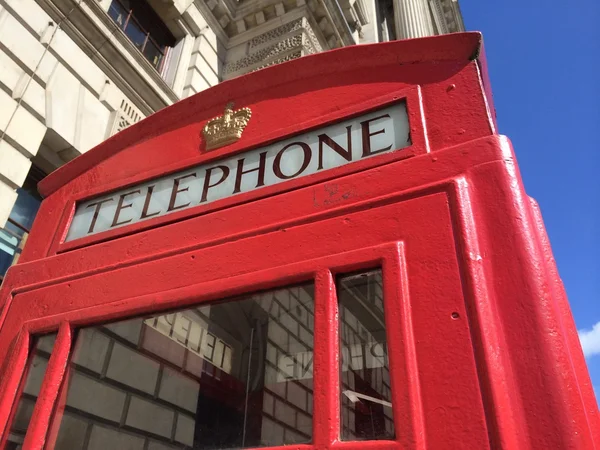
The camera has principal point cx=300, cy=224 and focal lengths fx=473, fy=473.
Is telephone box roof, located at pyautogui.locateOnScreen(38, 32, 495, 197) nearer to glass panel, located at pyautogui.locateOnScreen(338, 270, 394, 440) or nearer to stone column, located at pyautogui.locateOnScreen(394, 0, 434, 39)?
glass panel, located at pyautogui.locateOnScreen(338, 270, 394, 440)

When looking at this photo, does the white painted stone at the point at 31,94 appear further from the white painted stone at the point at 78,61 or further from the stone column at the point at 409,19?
the stone column at the point at 409,19

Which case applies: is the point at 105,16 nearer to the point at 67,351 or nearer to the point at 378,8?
the point at 67,351

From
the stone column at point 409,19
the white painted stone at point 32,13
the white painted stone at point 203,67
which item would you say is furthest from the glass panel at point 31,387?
the stone column at point 409,19

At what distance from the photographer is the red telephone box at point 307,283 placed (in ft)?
3.59

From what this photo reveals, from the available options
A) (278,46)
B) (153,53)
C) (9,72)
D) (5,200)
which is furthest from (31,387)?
(278,46)

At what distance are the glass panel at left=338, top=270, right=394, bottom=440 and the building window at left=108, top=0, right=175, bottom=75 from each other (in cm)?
557

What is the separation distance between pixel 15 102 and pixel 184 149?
304cm

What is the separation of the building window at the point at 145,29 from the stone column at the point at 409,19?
23.0ft

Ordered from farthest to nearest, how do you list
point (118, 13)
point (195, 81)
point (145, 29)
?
point (195, 81) < point (145, 29) < point (118, 13)

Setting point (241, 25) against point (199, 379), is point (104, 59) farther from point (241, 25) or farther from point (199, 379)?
point (199, 379)

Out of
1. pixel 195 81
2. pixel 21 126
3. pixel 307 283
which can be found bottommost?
pixel 307 283

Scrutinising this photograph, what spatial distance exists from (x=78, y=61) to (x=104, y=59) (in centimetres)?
36

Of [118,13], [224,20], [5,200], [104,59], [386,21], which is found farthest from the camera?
[386,21]

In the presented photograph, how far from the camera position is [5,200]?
3875mm
